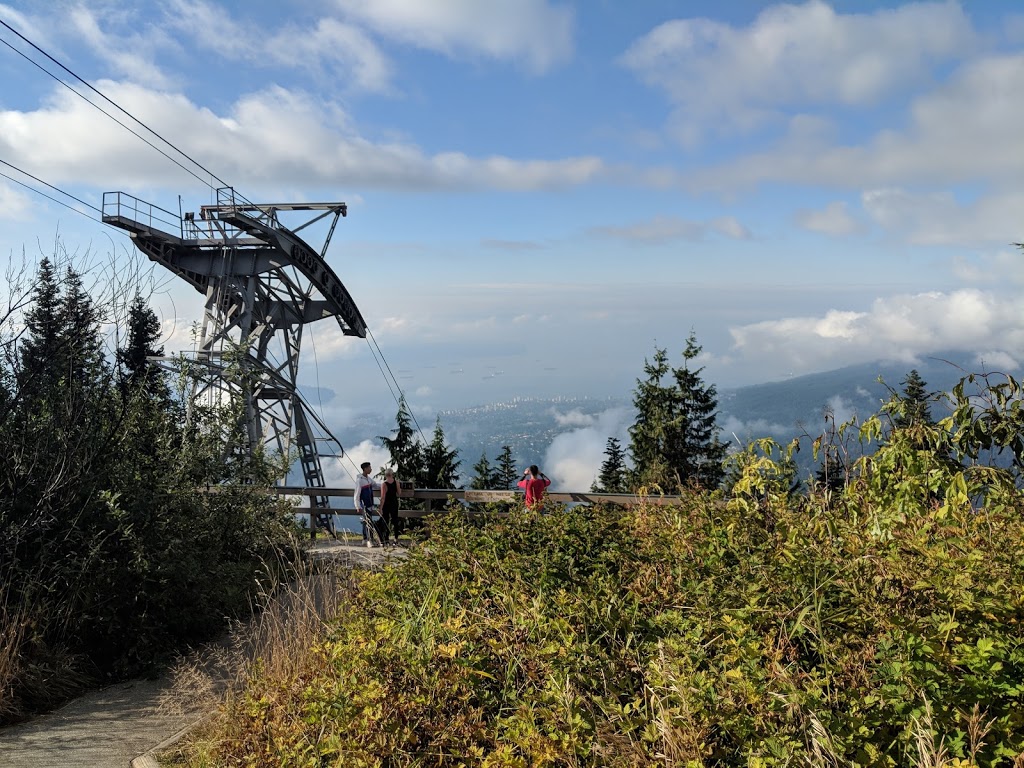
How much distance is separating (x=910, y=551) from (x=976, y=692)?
3.76 ft

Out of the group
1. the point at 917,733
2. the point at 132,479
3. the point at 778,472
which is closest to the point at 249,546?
the point at 132,479

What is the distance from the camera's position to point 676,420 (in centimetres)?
3509

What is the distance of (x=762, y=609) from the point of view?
144 inches

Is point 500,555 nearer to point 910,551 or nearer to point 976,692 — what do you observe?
point 910,551

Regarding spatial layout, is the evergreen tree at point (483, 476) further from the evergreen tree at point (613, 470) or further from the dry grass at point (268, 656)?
the dry grass at point (268, 656)

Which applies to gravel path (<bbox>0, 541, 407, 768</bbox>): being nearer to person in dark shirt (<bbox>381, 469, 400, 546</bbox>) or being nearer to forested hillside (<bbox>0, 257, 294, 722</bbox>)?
forested hillside (<bbox>0, 257, 294, 722</bbox>)

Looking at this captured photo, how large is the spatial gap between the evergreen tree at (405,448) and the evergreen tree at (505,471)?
4.38 meters

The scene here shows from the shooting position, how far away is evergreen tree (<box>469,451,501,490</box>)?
3303 cm

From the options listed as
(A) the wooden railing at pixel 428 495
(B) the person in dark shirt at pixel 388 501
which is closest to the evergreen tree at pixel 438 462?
(A) the wooden railing at pixel 428 495

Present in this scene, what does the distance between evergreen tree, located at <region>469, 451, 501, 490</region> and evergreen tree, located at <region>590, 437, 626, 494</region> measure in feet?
15.2

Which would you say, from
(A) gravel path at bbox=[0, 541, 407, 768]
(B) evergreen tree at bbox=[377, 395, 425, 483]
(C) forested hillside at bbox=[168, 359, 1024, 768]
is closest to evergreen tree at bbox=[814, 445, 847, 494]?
(C) forested hillside at bbox=[168, 359, 1024, 768]

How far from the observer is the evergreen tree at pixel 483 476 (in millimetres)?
33031

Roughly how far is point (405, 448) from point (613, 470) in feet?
41.8

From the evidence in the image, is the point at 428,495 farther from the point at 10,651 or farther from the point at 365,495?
the point at 10,651
